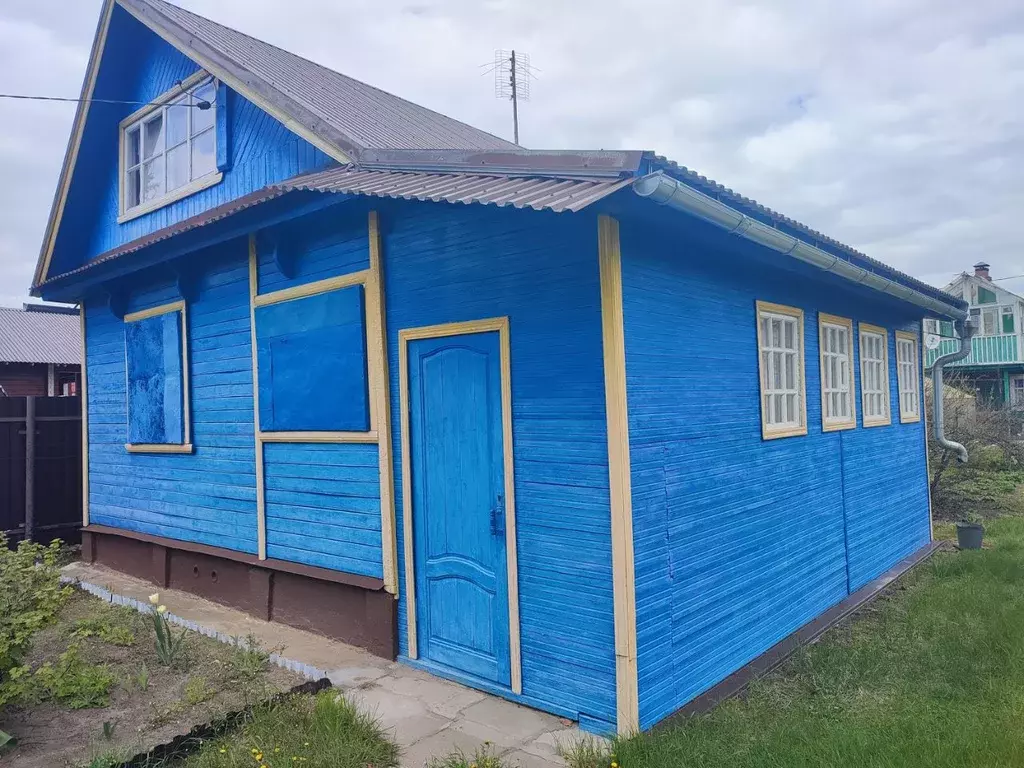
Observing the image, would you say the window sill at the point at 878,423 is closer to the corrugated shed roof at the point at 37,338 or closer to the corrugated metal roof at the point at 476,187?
the corrugated metal roof at the point at 476,187

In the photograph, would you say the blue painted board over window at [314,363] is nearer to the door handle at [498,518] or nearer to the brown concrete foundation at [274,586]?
the brown concrete foundation at [274,586]

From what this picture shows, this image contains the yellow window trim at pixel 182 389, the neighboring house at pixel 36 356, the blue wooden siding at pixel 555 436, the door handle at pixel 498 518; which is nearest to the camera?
the blue wooden siding at pixel 555 436

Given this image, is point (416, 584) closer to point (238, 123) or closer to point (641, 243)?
point (641, 243)

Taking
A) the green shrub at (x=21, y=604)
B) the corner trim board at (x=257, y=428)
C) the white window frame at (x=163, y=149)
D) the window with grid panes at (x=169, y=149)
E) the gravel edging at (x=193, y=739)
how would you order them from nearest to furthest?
the gravel edging at (x=193, y=739) → the green shrub at (x=21, y=604) → the corner trim board at (x=257, y=428) → the white window frame at (x=163, y=149) → the window with grid panes at (x=169, y=149)

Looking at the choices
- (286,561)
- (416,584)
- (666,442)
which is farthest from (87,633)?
(666,442)

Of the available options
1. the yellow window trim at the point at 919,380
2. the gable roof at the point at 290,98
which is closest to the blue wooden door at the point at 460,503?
the gable roof at the point at 290,98

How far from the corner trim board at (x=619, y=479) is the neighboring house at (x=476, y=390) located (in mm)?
14

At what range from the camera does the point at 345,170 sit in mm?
5215

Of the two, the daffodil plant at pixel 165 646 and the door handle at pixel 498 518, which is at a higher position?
the door handle at pixel 498 518

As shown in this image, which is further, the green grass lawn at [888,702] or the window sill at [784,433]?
the window sill at [784,433]

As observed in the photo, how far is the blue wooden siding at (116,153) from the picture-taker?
21.3 feet

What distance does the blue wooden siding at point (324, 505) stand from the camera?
5273mm

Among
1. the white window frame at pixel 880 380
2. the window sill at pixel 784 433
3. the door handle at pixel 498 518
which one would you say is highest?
the white window frame at pixel 880 380

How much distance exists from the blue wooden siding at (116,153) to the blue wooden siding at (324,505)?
2338 mm
